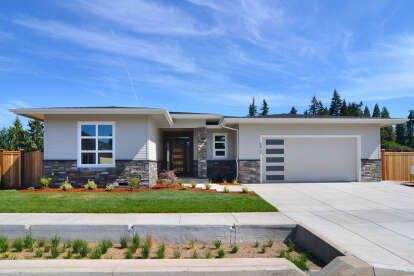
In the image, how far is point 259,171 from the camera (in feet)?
53.9

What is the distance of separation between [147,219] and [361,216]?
16.9 feet

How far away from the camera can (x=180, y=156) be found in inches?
801

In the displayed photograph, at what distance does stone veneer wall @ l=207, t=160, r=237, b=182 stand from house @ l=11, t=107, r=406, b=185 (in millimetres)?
52

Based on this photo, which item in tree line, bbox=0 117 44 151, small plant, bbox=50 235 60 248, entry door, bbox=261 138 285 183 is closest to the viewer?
small plant, bbox=50 235 60 248

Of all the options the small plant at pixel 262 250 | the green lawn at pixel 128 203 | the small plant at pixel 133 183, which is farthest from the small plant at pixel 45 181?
the small plant at pixel 262 250

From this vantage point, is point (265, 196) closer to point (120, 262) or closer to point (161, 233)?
point (161, 233)

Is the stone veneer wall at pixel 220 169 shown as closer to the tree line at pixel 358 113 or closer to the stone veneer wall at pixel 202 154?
the stone veneer wall at pixel 202 154

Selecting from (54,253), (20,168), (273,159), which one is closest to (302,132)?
(273,159)

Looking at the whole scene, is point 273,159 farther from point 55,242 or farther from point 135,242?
point 55,242

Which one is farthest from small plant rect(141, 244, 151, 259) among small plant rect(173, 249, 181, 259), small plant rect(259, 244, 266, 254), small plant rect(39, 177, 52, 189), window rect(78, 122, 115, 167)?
small plant rect(39, 177, 52, 189)

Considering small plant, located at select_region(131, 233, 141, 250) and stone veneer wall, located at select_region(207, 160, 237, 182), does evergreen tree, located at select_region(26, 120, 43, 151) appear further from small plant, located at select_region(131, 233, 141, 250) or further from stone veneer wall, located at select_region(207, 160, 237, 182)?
small plant, located at select_region(131, 233, 141, 250)

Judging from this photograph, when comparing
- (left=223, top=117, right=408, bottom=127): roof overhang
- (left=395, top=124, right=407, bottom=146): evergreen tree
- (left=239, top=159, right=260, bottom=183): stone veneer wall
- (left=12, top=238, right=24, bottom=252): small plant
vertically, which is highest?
(left=395, top=124, right=407, bottom=146): evergreen tree

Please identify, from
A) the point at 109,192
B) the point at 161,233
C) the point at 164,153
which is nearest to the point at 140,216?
the point at 161,233

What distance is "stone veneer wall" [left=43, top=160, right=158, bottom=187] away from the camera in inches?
539
